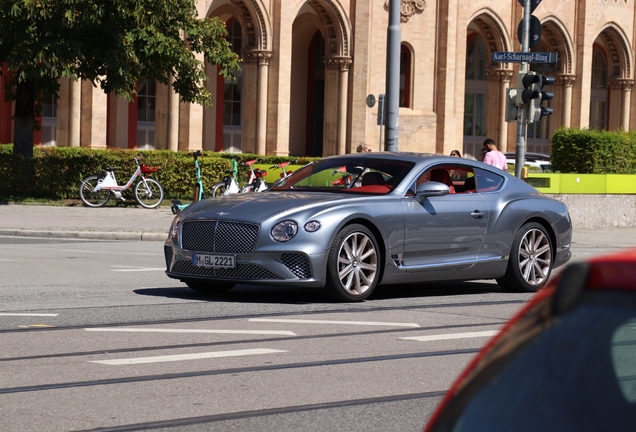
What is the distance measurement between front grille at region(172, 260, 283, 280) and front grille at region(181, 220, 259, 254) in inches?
5.5

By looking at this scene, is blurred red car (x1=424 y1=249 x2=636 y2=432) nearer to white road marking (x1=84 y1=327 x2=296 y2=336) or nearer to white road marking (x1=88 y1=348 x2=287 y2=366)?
white road marking (x1=88 y1=348 x2=287 y2=366)

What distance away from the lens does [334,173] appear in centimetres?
1141

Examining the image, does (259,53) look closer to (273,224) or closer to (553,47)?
(553,47)

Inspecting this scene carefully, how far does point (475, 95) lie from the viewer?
55.0 m

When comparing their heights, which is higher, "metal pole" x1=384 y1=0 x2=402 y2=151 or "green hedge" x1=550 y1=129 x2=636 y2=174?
"metal pole" x1=384 y1=0 x2=402 y2=151

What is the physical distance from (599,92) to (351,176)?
165 feet

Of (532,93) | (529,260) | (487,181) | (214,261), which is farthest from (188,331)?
(532,93)

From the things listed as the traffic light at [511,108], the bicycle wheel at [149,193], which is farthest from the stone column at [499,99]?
the traffic light at [511,108]

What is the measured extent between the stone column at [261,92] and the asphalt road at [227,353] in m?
28.8

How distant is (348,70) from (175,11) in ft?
60.2

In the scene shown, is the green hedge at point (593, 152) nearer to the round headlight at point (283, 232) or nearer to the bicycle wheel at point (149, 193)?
the bicycle wheel at point (149, 193)

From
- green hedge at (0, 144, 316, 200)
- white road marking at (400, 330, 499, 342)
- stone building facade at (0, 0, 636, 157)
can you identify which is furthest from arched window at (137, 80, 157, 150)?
white road marking at (400, 330, 499, 342)

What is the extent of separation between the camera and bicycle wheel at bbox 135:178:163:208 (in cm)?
2538

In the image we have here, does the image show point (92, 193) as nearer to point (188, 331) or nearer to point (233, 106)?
point (188, 331)
